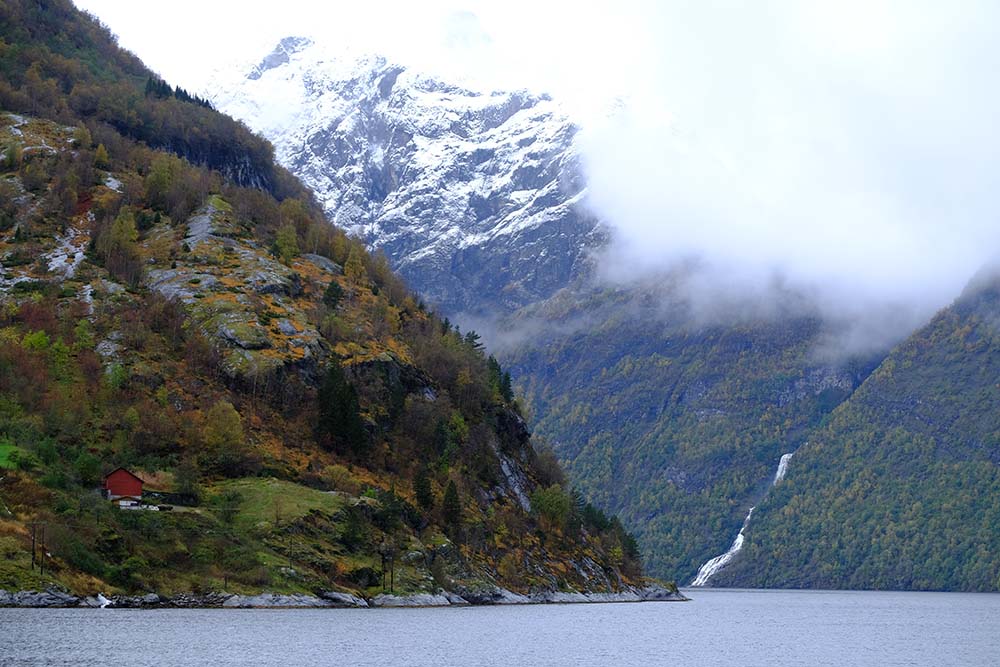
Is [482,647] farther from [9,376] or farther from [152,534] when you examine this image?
[9,376]

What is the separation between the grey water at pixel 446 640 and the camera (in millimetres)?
84750

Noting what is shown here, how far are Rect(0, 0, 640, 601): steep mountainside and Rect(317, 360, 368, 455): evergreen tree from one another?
269 mm

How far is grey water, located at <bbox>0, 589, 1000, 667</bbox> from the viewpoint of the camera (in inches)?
3337

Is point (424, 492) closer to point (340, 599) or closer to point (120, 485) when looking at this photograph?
point (340, 599)

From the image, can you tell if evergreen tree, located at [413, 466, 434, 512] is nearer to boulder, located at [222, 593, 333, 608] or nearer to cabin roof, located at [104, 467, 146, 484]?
boulder, located at [222, 593, 333, 608]

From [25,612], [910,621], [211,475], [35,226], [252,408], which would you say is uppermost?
[35,226]

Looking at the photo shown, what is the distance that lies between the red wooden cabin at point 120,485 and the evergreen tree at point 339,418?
38031 mm

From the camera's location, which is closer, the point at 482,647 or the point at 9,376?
the point at 482,647

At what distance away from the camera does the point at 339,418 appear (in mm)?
167250

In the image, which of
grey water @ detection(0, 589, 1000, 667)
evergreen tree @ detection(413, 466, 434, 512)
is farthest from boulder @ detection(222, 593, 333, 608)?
evergreen tree @ detection(413, 466, 434, 512)

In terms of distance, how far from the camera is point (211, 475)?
148125mm

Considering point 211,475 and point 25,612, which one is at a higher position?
point 211,475

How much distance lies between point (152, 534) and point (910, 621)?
10764 cm

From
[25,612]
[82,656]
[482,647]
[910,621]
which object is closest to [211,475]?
[25,612]
